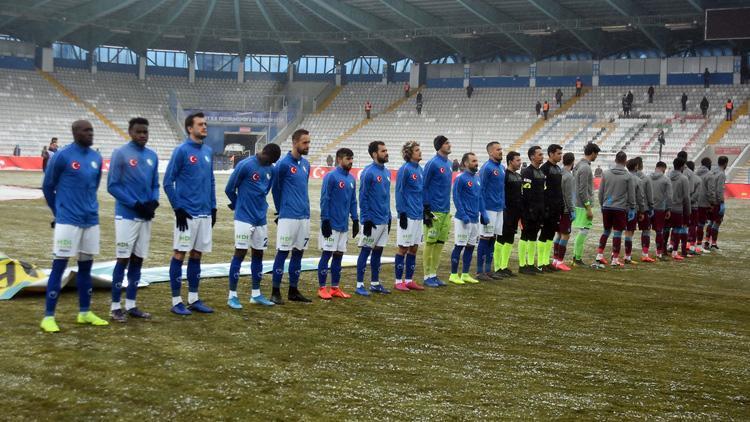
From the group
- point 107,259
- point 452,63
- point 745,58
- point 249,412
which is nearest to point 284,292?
point 107,259

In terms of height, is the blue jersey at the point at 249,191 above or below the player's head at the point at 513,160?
below

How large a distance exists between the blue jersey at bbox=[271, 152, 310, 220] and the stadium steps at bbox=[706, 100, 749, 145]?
37469 mm

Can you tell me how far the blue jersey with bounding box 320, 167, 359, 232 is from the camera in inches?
382

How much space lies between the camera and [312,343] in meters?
7.34

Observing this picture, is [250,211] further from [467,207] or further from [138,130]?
[467,207]

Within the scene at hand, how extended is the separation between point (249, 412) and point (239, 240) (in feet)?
12.4

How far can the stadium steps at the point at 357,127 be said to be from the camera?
5422cm

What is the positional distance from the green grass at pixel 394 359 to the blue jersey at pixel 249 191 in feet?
3.27

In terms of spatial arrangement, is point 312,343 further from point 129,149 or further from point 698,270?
point 698,270

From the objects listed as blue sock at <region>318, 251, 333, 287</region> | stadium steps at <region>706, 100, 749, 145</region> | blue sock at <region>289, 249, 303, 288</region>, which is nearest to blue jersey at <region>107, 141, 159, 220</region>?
blue sock at <region>289, 249, 303, 288</region>

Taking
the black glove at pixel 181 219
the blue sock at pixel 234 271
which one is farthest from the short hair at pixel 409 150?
the black glove at pixel 181 219

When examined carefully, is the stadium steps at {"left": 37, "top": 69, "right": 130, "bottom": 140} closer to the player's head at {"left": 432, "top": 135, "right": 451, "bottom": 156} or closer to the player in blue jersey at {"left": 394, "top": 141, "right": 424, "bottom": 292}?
the player's head at {"left": 432, "top": 135, "right": 451, "bottom": 156}

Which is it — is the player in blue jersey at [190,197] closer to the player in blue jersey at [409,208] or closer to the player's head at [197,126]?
the player's head at [197,126]

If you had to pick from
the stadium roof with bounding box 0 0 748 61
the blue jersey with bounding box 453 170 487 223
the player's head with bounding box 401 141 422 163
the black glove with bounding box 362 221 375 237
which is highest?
the stadium roof with bounding box 0 0 748 61
